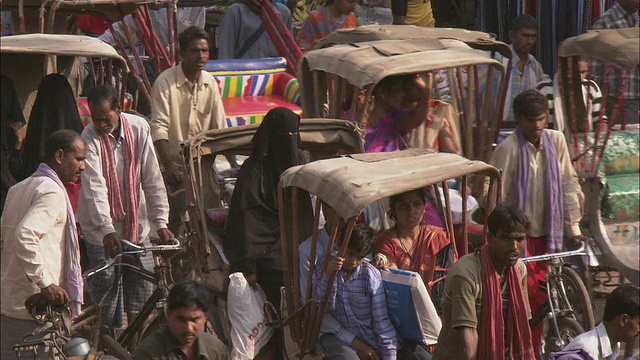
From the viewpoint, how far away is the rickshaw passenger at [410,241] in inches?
336

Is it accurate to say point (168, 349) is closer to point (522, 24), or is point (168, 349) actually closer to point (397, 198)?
point (397, 198)

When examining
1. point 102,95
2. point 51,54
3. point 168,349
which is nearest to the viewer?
point 168,349

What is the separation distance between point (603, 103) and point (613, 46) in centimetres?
51

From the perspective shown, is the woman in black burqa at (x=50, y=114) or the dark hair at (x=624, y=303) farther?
the woman in black burqa at (x=50, y=114)

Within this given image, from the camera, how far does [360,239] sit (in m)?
8.05

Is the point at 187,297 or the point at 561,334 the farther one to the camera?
the point at 561,334

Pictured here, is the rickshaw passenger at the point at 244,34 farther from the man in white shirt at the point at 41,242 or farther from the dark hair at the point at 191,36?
the man in white shirt at the point at 41,242

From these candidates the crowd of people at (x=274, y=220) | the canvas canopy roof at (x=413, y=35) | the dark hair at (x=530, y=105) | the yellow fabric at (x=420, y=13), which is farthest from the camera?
the yellow fabric at (x=420, y=13)

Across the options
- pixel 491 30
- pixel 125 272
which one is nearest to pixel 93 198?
pixel 125 272

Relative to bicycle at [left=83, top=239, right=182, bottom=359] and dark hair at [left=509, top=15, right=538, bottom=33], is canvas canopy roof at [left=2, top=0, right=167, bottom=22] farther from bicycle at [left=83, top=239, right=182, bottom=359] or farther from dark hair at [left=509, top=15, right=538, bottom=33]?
bicycle at [left=83, top=239, right=182, bottom=359]

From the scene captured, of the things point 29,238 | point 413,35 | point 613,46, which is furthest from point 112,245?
point 413,35

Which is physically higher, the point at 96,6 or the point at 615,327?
the point at 96,6

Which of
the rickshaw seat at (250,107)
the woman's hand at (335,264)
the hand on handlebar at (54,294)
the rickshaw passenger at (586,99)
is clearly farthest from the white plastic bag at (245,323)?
the rickshaw seat at (250,107)

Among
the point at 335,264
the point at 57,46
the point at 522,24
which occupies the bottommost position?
the point at 335,264
